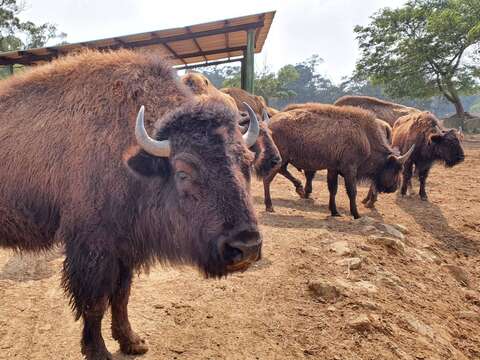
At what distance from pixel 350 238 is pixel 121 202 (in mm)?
3991

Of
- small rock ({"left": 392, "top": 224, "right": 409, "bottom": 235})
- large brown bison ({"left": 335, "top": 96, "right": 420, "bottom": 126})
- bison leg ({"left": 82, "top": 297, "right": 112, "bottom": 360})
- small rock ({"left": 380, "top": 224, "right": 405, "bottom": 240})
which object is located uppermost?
large brown bison ({"left": 335, "top": 96, "right": 420, "bottom": 126})

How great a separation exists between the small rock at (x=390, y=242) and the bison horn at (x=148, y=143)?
394 cm

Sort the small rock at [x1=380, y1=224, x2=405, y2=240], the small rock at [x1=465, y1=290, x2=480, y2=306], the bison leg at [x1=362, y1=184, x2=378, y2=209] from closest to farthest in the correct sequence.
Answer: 1. the small rock at [x1=465, y1=290, x2=480, y2=306]
2. the small rock at [x1=380, y1=224, x2=405, y2=240]
3. the bison leg at [x1=362, y1=184, x2=378, y2=209]

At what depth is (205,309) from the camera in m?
3.43

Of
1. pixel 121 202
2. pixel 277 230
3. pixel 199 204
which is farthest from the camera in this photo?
pixel 277 230

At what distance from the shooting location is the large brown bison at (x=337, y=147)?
7223 millimetres

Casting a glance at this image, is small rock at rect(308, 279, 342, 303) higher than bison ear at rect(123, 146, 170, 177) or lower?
lower

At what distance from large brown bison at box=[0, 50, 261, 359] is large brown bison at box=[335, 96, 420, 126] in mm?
12818

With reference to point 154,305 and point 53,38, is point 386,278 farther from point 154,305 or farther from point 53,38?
point 53,38

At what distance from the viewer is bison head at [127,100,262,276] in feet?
6.89

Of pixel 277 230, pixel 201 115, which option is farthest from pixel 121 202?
pixel 277 230

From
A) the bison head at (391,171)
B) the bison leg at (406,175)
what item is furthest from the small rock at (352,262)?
the bison leg at (406,175)

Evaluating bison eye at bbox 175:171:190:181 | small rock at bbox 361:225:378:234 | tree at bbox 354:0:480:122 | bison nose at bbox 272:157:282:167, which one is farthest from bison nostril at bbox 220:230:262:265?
tree at bbox 354:0:480:122

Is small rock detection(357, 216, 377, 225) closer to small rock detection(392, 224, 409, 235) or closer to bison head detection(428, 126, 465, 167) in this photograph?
small rock detection(392, 224, 409, 235)
